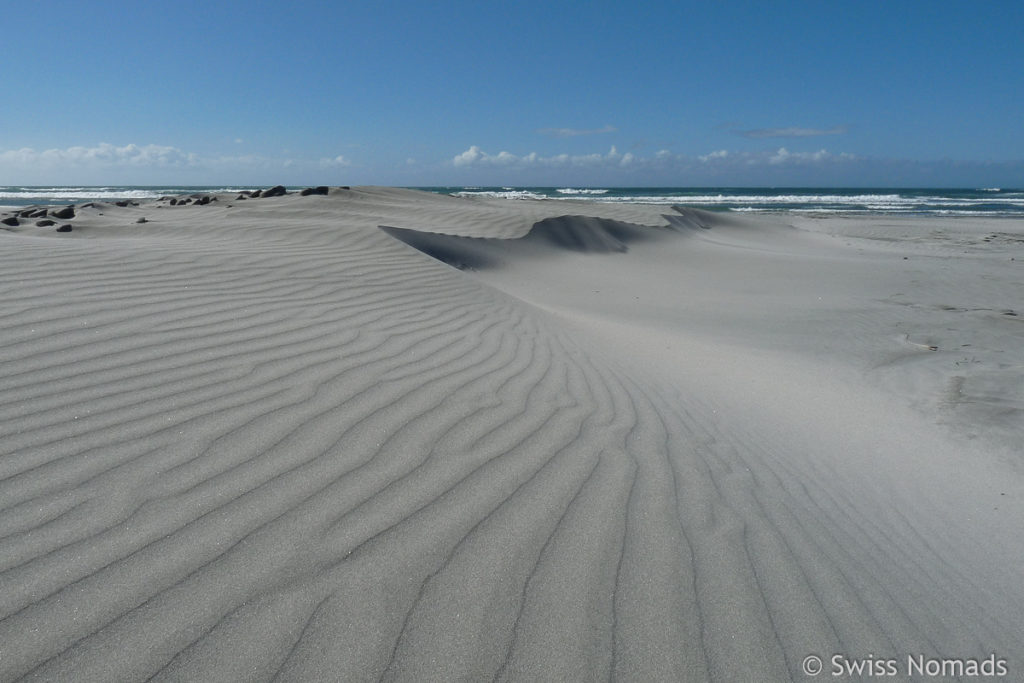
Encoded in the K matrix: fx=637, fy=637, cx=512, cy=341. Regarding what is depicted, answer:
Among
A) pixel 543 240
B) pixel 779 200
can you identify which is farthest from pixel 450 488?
pixel 779 200

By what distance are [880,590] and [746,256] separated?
1112 centimetres

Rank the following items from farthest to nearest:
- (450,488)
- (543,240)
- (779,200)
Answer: (779,200) → (543,240) → (450,488)

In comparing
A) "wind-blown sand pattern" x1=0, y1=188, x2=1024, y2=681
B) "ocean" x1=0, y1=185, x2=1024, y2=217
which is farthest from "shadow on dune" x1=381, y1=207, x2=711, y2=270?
"ocean" x1=0, y1=185, x2=1024, y2=217

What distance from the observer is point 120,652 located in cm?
159

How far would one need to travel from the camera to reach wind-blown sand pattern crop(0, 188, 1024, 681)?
175cm

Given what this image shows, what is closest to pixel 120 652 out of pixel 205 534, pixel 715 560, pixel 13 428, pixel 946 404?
pixel 205 534

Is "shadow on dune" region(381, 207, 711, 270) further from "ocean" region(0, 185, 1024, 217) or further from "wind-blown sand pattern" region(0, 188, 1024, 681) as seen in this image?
"ocean" region(0, 185, 1024, 217)

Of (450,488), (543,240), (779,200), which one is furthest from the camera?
(779,200)

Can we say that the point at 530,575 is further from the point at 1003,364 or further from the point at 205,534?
the point at 1003,364

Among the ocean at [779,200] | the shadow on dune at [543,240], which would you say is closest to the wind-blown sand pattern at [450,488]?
the shadow on dune at [543,240]

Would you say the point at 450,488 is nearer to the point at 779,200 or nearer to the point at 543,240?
the point at 543,240

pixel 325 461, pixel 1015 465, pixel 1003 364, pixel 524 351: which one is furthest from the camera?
pixel 1003 364

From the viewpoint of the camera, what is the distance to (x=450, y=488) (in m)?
2.47

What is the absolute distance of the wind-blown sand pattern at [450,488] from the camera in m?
1.75
